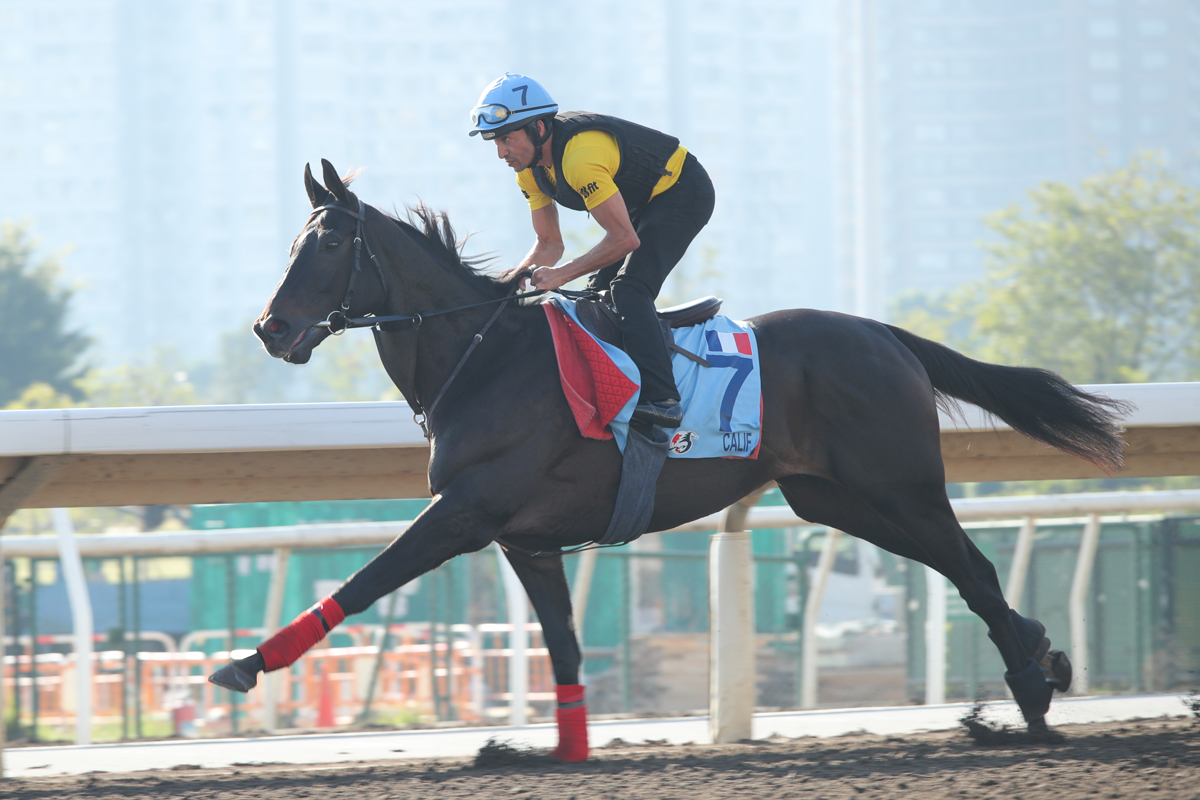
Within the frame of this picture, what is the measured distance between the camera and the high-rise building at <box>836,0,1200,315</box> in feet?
387

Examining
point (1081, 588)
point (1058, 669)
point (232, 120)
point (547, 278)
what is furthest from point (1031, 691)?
point (232, 120)

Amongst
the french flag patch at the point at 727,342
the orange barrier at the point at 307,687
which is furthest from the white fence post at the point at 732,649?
the orange barrier at the point at 307,687

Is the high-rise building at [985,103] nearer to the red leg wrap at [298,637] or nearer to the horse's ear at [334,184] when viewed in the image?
the horse's ear at [334,184]

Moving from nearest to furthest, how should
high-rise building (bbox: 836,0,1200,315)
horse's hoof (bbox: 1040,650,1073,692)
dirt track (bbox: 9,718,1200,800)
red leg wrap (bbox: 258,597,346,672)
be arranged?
dirt track (bbox: 9,718,1200,800) → red leg wrap (bbox: 258,597,346,672) → horse's hoof (bbox: 1040,650,1073,692) → high-rise building (bbox: 836,0,1200,315)

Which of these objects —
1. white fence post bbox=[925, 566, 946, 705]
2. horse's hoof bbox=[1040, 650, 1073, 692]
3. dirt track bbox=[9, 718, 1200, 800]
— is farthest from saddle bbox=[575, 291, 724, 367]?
white fence post bbox=[925, 566, 946, 705]

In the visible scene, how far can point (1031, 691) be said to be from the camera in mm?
4535

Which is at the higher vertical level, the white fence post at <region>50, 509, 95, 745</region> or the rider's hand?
the rider's hand

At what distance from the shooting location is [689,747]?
489cm

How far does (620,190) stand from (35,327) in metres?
44.8

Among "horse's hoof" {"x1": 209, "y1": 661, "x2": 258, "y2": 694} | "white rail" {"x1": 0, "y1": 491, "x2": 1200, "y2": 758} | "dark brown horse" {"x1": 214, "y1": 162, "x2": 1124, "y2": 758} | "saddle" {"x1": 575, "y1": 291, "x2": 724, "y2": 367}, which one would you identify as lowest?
"horse's hoof" {"x1": 209, "y1": 661, "x2": 258, "y2": 694}

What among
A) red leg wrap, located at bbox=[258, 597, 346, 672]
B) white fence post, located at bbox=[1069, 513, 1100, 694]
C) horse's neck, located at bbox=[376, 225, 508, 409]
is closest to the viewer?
red leg wrap, located at bbox=[258, 597, 346, 672]

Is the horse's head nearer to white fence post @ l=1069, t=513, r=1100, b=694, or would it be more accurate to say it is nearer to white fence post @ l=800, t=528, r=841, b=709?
white fence post @ l=800, t=528, r=841, b=709

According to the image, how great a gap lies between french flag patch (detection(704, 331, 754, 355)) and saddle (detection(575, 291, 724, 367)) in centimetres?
8

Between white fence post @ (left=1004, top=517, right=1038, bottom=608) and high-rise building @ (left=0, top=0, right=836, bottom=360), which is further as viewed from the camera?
high-rise building @ (left=0, top=0, right=836, bottom=360)
